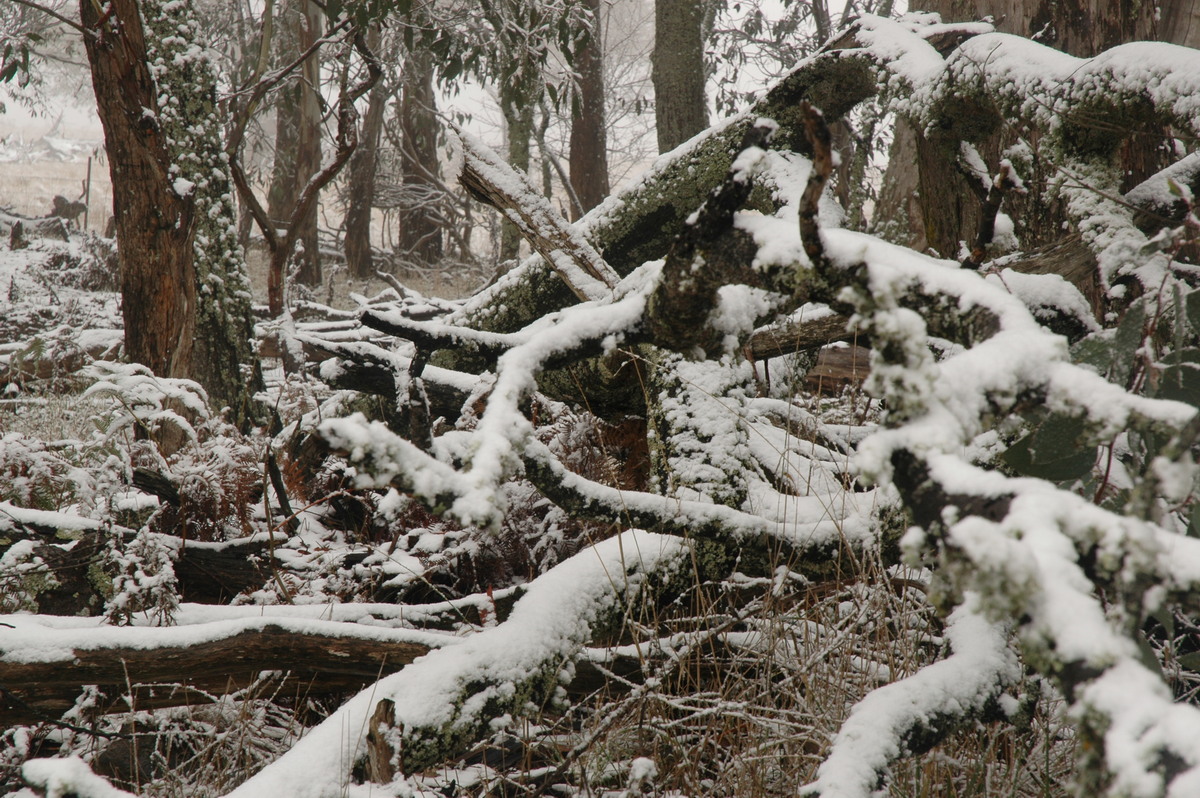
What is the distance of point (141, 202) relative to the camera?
3412 mm

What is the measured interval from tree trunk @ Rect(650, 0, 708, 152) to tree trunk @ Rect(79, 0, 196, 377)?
4204mm

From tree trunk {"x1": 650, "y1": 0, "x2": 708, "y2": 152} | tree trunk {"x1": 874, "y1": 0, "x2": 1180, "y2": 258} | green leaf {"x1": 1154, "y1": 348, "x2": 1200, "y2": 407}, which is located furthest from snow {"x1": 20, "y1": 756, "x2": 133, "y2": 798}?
tree trunk {"x1": 650, "y1": 0, "x2": 708, "y2": 152}

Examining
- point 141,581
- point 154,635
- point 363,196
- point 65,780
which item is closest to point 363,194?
point 363,196

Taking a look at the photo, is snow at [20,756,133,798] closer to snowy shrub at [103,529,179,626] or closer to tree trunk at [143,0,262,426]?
snowy shrub at [103,529,179,626]

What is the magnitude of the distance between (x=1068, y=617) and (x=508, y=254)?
8.76 meters

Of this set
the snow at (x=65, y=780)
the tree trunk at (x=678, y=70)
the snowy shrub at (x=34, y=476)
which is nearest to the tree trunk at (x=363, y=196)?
the tree trunk at (x=678, y=70)

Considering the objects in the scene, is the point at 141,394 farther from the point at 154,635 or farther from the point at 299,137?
the point at 299,137

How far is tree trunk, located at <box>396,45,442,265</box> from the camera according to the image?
469 inches

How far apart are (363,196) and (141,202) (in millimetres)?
9113

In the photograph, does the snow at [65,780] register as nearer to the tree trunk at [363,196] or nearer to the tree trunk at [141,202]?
the tree trunk at [141,202]

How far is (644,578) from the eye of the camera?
1.82 meters

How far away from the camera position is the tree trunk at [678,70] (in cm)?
657

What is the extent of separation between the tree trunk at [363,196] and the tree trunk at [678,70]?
22.4 ft

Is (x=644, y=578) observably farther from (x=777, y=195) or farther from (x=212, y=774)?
(x=777, y=195)
